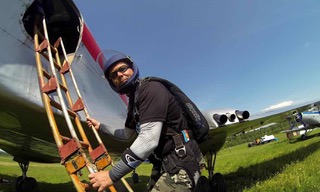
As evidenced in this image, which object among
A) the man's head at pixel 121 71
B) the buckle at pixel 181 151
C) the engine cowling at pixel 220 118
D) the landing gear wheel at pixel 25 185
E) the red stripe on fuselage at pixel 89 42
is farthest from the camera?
the landing gear wheel at pixel 25 185

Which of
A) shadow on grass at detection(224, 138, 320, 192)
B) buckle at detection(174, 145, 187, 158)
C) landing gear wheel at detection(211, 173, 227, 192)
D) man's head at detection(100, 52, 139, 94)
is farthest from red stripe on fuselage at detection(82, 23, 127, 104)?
shadow on grass at detection(224, 138, 320, 192)

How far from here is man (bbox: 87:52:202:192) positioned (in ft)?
8.15

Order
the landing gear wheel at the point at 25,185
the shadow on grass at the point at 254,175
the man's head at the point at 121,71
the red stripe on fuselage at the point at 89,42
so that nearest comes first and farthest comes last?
the man's head at the point at 121,71 < the red stripe on fuselage at the point at 89,42 < the shadow on grass at the point at 254,175 < the landing gear wheel at the point at 25,185

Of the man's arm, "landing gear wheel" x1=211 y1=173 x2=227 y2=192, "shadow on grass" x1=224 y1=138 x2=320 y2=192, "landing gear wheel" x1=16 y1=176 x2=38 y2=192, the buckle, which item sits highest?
the man's arm

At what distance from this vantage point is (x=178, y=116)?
291cm

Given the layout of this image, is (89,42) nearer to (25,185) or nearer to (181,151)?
(181,151)

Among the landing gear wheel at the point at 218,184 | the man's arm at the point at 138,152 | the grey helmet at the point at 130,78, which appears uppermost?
the grey helmet at the point at 130,78

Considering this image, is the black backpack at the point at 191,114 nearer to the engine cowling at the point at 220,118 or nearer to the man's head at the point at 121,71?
the man's head at the point at 121,71

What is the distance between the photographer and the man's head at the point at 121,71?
2.87 m

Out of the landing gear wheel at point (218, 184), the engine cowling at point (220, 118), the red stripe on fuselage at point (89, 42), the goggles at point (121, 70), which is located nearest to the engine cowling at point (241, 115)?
the engine cowling at point (220, 118)

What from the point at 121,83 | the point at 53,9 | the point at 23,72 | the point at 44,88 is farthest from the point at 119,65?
the point at 53,9

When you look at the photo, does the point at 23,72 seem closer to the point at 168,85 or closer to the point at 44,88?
the point at 44,88

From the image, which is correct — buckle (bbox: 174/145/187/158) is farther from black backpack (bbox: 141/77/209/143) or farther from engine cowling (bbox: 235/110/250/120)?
engine cowling (bbox: 235/110/250/120)

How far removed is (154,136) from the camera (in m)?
2.50
